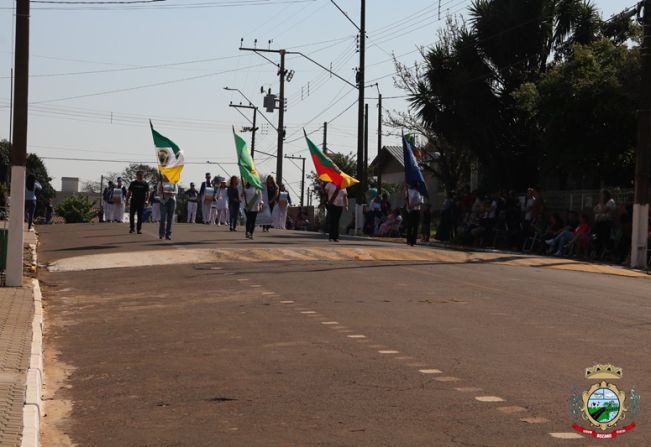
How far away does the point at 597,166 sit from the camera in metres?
33.0

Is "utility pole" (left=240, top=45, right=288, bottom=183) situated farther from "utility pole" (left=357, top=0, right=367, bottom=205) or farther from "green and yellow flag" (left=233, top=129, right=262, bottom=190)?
"green and yellow flag" (left=233, top=129, right=262, bottom=190)

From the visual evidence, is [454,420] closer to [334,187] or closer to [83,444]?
[83,444]

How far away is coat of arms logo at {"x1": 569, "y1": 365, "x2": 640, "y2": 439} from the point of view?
6840 mm

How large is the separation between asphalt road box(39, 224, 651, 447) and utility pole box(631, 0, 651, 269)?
5.41 m

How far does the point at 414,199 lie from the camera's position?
2783cm

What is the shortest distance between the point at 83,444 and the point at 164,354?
11.3 feet

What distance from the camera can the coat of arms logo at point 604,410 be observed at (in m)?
6.84

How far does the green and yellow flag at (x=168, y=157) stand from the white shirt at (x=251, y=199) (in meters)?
1.88

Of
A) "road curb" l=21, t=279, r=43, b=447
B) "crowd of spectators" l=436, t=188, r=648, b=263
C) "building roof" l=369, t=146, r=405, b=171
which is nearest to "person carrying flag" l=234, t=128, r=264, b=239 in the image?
"crowd of spectators" l=436, t=188, r=648, b=263

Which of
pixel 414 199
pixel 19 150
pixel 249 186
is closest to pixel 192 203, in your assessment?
pixel 249 186

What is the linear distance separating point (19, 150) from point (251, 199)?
530 inches

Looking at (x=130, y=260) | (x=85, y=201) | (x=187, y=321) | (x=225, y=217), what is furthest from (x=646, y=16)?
(x=85, y=201)

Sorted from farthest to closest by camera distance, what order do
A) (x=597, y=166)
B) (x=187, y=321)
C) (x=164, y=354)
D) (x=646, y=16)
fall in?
(x=597, y=166)
(x=646, y=16)
(x=187, y=321)
(x=164, y=354)

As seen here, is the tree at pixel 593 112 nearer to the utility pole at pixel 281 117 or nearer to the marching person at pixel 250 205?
the marching person at pixel 250 205
